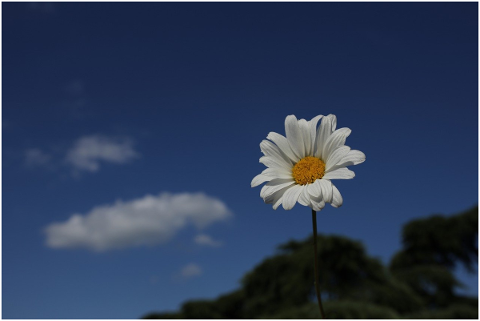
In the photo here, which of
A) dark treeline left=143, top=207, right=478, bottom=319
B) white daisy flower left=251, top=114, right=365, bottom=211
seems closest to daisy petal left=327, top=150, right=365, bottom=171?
white daisy flower left=251, top=114, right=365, bottom=211

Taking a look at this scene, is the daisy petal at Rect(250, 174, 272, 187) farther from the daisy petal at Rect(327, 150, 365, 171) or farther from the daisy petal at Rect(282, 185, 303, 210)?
the daisy petal at Rect(327, 150, 365, 171)

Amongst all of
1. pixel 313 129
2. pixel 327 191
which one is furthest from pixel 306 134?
pixel 327 191

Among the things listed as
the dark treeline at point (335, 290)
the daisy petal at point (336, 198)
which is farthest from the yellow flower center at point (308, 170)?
the dark treeline at point (335, 290)

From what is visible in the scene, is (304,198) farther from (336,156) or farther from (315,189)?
(336,156)

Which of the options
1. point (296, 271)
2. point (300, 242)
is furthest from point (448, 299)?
point (296, 271)

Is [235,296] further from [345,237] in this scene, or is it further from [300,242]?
[345,237]
